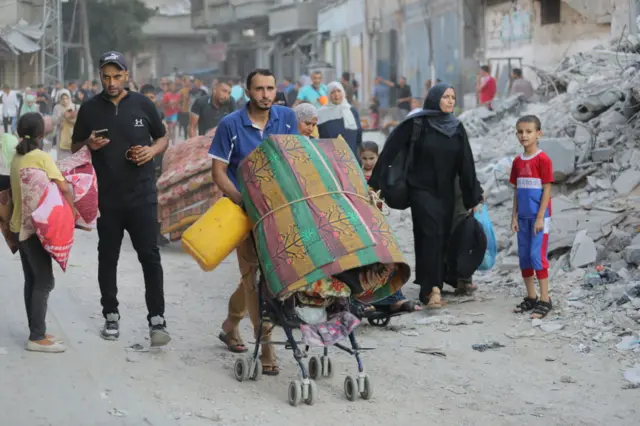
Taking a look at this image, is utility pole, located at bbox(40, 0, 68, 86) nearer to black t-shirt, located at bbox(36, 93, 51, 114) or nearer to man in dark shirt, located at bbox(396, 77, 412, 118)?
black t-shirt, located at bbox(36, 93, 51, 114)

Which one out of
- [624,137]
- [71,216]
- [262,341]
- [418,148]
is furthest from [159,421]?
[624,137]

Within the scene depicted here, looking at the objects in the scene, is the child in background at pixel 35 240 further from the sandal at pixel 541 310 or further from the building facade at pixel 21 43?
the building facade at pixel 21 43

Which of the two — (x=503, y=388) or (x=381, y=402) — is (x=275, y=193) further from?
(x=503, y=388)

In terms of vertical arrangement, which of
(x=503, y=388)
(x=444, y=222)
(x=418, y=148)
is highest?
(x=418, y=148)

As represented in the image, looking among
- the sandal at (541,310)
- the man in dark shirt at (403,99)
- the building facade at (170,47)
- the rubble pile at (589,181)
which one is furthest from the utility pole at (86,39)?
the sandal at (541,310)

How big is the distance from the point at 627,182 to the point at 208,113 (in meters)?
5.65

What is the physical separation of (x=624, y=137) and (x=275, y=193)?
775cm

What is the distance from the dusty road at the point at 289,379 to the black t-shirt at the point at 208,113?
571cm

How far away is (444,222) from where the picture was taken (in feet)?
29.5

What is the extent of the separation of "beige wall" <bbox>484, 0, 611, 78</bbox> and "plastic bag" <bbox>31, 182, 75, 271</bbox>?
673 inches

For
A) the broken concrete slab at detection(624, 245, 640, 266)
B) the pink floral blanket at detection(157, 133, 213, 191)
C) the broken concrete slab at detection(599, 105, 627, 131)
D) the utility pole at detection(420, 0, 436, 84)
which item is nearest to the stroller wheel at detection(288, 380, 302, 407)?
the broken concrete slab at detection(624, 245, 640, 266)

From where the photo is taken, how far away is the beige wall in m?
23.6

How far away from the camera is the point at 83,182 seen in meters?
7.07

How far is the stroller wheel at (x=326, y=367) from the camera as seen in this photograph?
669cm
